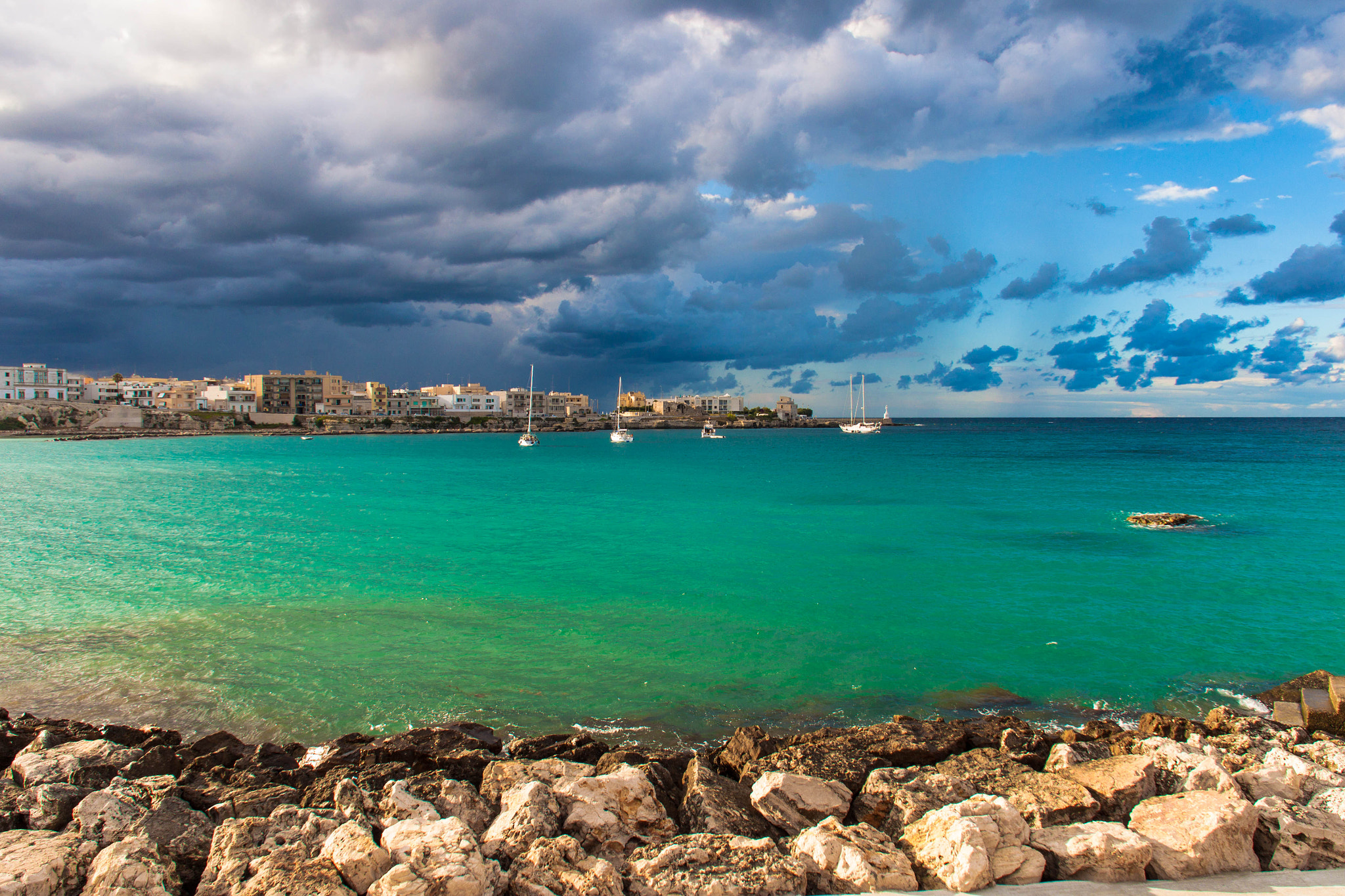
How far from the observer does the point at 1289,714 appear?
8.07 metres

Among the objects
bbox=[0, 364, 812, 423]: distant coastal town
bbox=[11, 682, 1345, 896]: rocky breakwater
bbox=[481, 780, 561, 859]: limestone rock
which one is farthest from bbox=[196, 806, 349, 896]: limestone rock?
bbox=[0, 364, 812, 423]: distant coastal town

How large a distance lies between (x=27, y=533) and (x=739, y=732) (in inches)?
1048

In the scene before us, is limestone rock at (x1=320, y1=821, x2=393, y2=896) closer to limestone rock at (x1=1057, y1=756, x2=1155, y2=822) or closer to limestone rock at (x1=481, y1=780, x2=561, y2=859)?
limestone rock at (x1=481, y1=780, x2=561, y2=859)

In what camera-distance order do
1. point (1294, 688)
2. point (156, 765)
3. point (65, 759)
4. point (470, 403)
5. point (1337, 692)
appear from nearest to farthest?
point (65, 759)
point (156, 765)
point (1337, 692)
point (1294, 688)
point (470, 403)

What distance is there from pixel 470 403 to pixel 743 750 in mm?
164489

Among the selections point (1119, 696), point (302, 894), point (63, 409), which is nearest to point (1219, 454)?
point (1119, 696)

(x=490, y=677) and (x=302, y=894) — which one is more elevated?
(x=302, y=894)

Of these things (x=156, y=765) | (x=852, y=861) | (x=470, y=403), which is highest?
(x=470, y=403)

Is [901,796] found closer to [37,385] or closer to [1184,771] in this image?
[1184,771]

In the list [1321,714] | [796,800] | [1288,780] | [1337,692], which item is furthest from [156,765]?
[1337,692]

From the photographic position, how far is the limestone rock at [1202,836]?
4137mm

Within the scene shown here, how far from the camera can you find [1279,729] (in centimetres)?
717

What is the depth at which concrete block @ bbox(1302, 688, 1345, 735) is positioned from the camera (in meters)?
7.39

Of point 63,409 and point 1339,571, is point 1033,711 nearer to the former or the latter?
point 1339,571
